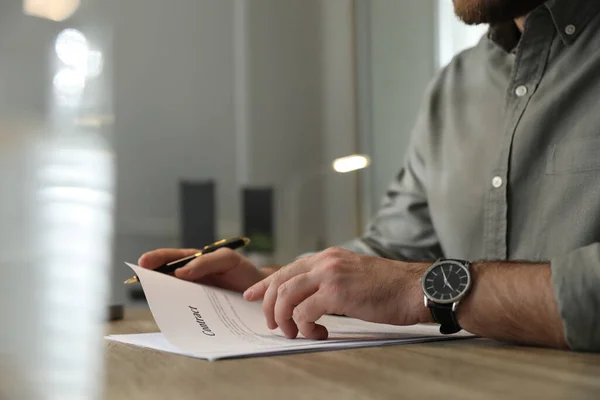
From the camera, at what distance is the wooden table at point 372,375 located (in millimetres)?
438

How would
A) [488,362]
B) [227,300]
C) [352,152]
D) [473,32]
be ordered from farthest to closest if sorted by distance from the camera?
[352,152], [473,32], [227,300], [488,362]

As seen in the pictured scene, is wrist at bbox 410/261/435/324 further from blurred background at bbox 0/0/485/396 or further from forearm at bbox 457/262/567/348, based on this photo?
blurred background at bbox 0/0/485/396

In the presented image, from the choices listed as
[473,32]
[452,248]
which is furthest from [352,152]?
[452,248]

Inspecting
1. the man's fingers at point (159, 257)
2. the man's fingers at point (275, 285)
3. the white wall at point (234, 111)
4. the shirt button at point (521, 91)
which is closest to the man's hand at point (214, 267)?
the man's fingers at point (159, 257)

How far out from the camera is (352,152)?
3.12 meters

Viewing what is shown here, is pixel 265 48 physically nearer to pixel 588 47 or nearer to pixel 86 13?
pixel 86 13

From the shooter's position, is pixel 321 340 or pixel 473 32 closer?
pixel 321 340

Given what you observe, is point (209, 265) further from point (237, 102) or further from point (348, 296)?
point (237, 102)

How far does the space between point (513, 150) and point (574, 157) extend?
0.10m

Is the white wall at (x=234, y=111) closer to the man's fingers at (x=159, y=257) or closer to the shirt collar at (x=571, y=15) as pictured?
the man's fingers at (x=159, y=257)

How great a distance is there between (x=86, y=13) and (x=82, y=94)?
331 mm

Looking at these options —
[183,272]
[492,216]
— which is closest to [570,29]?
[492,216]

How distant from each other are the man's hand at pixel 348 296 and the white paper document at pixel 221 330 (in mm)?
19

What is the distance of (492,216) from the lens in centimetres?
110
